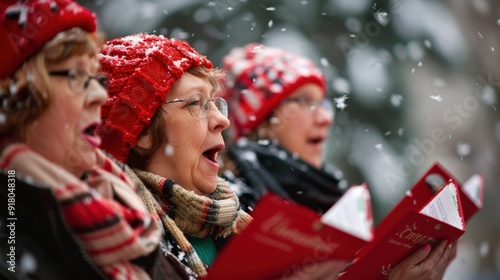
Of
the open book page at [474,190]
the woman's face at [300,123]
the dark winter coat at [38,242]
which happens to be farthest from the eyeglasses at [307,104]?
the dark winter coat at [38,242]

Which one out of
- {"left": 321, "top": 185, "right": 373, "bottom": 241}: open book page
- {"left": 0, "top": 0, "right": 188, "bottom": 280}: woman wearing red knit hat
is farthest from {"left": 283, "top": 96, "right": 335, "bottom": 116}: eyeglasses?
{"left": 0, "top": 0, "right": 188, "bottom": 280}: woman wearing red knit hat

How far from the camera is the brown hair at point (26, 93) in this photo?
1.87 m

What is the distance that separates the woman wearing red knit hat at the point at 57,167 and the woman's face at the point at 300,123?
2115mm

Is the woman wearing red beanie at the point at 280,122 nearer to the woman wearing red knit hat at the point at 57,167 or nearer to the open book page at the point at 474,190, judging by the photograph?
the open book page at the point at 474,190

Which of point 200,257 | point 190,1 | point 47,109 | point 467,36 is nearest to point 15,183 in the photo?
point 47,109

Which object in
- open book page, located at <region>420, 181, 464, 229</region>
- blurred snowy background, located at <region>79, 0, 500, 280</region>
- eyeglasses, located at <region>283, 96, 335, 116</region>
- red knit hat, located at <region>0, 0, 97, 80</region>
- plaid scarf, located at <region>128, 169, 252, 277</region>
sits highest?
red knit hat, located at <region>0, 0, 97, 80</region>

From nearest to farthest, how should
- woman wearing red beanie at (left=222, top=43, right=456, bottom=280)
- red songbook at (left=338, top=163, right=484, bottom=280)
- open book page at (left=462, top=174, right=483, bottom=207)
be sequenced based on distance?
red songbook at (left=338, top=163, right=484, bottom=280)
open book page at (left=462, top=174, right=483, bottom=207)
woman wearing red beanie at (left=222, top=43, right=456, bottom=280)

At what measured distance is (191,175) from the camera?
2.75 metres

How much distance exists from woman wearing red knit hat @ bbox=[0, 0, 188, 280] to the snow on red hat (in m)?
2.02

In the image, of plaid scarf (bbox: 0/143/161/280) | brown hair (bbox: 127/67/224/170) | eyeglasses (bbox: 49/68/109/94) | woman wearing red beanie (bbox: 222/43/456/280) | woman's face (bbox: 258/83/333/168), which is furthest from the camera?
woman's face (bbox: 258/83/333/168)

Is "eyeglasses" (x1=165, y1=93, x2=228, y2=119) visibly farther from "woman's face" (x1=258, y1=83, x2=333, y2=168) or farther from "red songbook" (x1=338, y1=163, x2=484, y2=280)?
"woman's face" (x1=258, y1=83, x2=333, y2=168)

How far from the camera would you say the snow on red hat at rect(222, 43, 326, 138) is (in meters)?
3.98

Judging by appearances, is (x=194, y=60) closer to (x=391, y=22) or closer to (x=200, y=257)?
(x=200, y=257)

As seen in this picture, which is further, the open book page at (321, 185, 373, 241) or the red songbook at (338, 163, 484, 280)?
the red songbook at (338, 163, 484, 280)
